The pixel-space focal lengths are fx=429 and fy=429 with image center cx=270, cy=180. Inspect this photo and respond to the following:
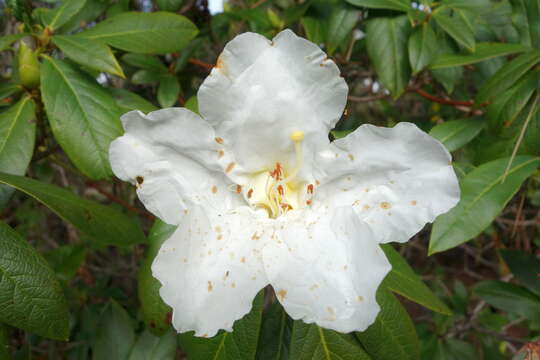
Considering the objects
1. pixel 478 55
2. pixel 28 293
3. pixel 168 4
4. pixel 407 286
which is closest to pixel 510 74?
pixel 478 55

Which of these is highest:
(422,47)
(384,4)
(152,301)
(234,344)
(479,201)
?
(384,4)

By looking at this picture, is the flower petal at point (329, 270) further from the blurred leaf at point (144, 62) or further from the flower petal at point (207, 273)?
the blurred leaf at point (144, 62)

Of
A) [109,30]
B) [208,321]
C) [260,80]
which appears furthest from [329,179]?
[109,30]

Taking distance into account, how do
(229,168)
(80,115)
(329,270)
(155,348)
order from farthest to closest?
(155,348) < (80,115) < (229,168) < (329,270)

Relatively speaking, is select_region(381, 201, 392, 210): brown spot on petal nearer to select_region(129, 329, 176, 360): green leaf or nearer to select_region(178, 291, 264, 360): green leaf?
select_region(178, 291, 264, 360): green leaf

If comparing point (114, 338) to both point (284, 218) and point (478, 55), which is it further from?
point (478, 55)

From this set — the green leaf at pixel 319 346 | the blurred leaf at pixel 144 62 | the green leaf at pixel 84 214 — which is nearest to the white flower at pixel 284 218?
the green leaf at pixel 84 214
